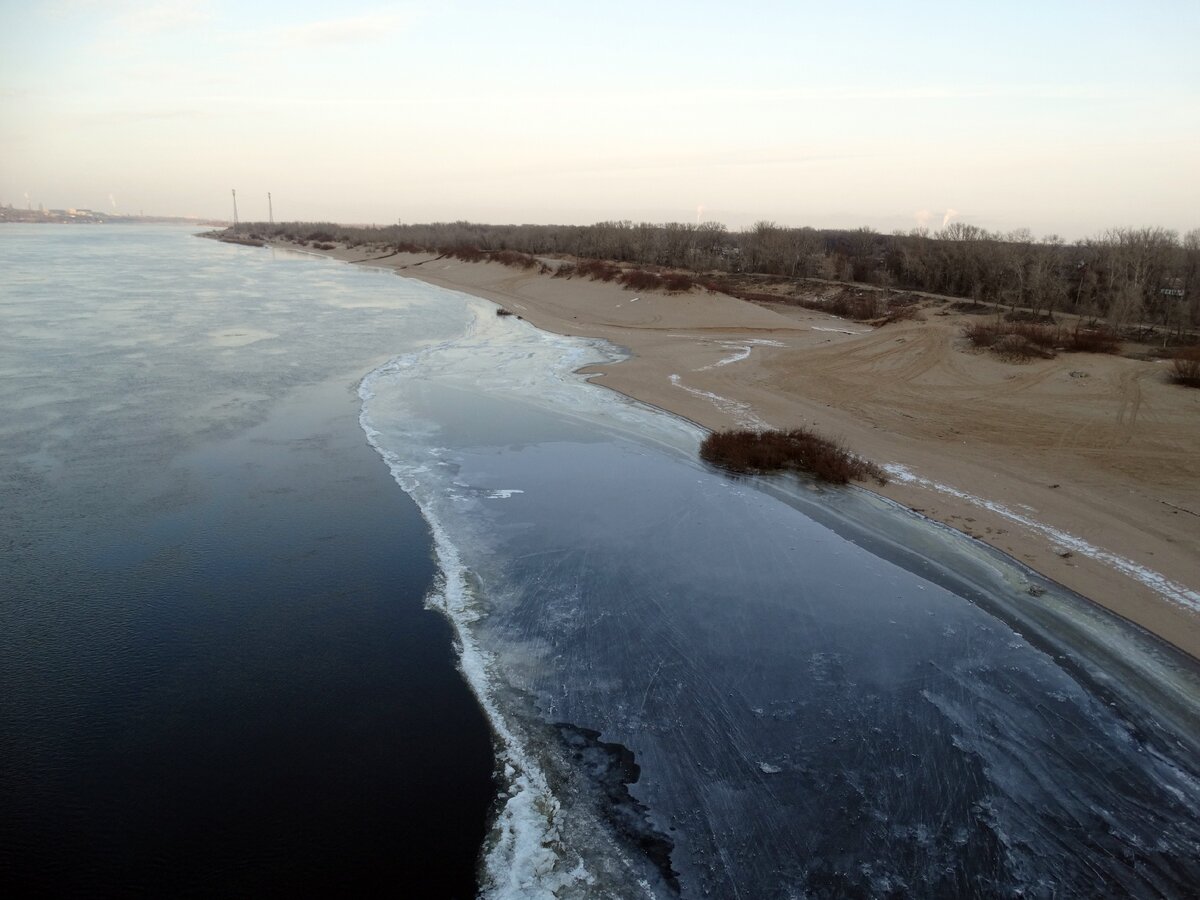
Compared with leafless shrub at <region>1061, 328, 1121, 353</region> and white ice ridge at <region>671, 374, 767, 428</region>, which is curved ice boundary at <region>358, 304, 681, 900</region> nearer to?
white ice ridge at <region>671, 374, 767, 428</region>

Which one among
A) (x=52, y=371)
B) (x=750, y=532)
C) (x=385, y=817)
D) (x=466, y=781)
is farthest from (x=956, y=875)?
(x=52, y=371)

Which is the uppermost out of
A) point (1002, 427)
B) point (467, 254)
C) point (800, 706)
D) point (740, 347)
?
point (467, 254)

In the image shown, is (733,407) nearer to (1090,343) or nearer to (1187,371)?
(1187,371)

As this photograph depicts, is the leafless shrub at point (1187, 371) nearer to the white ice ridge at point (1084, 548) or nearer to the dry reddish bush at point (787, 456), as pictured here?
the white ice ridge at point (1084, 548)

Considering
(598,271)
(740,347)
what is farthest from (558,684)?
(598,271)

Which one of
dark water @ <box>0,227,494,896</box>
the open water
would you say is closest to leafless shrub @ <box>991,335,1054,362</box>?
the open water

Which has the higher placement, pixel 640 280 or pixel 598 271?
pixel 598 271

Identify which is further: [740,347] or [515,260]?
[515,260]
